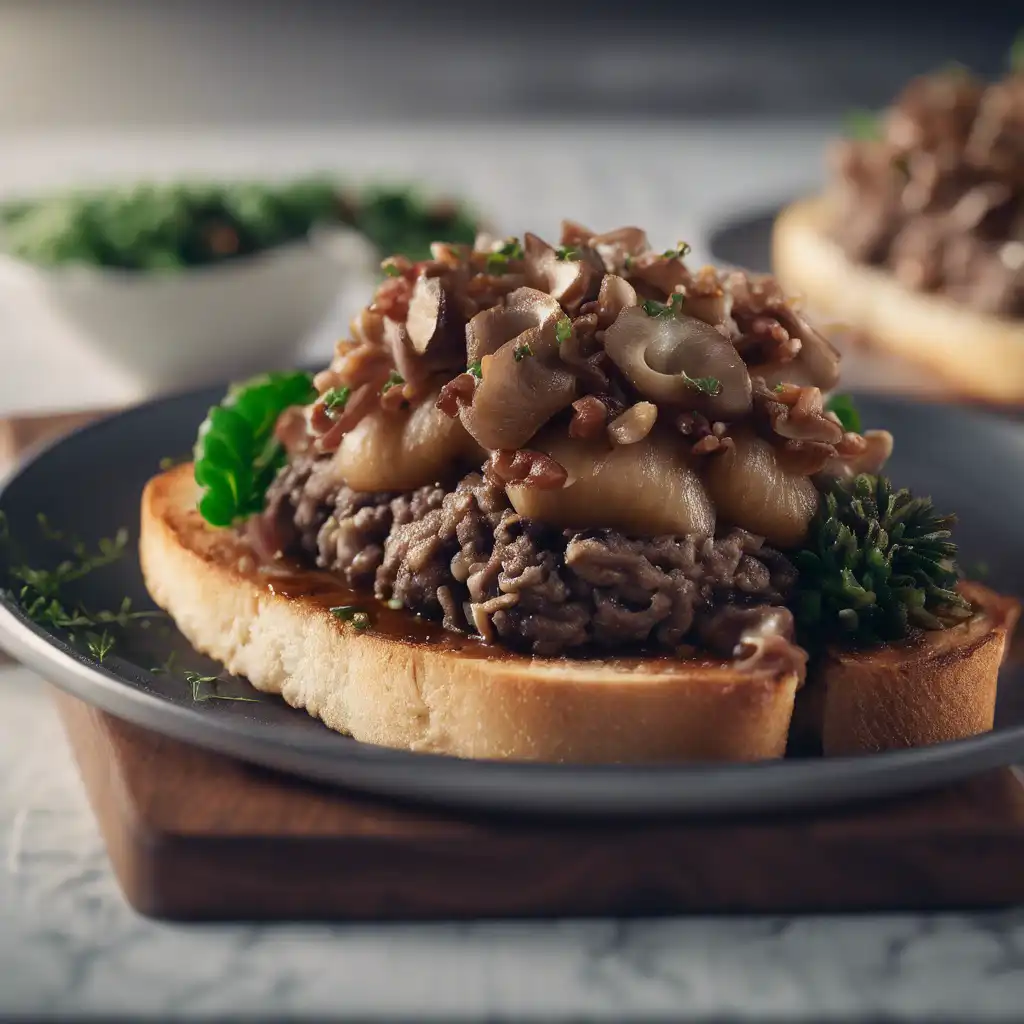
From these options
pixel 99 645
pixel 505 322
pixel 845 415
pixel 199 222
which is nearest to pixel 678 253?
pixel 505 322

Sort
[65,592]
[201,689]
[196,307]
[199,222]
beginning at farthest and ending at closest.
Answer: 1. [199,222]
2. [196,307]
3. [65,592]
4. [201,689]

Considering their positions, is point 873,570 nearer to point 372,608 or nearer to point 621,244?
point 621,244

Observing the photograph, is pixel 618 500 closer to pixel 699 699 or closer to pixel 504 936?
pixel 699 699

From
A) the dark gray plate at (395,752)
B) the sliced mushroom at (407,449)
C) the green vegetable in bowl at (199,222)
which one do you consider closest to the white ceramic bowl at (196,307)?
the green vegetable in bowl at (199,222)

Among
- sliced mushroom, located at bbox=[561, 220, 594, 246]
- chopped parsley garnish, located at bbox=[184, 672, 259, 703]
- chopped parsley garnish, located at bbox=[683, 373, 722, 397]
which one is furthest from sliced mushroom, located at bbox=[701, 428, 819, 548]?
chopped parsley garnish, located at bbox=[184, 672, 259, 703]

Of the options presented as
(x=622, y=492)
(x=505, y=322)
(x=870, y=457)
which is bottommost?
(x=870, y=457)

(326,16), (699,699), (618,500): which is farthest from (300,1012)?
(326,16)

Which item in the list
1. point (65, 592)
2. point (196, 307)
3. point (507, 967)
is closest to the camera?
point (507, 967)
